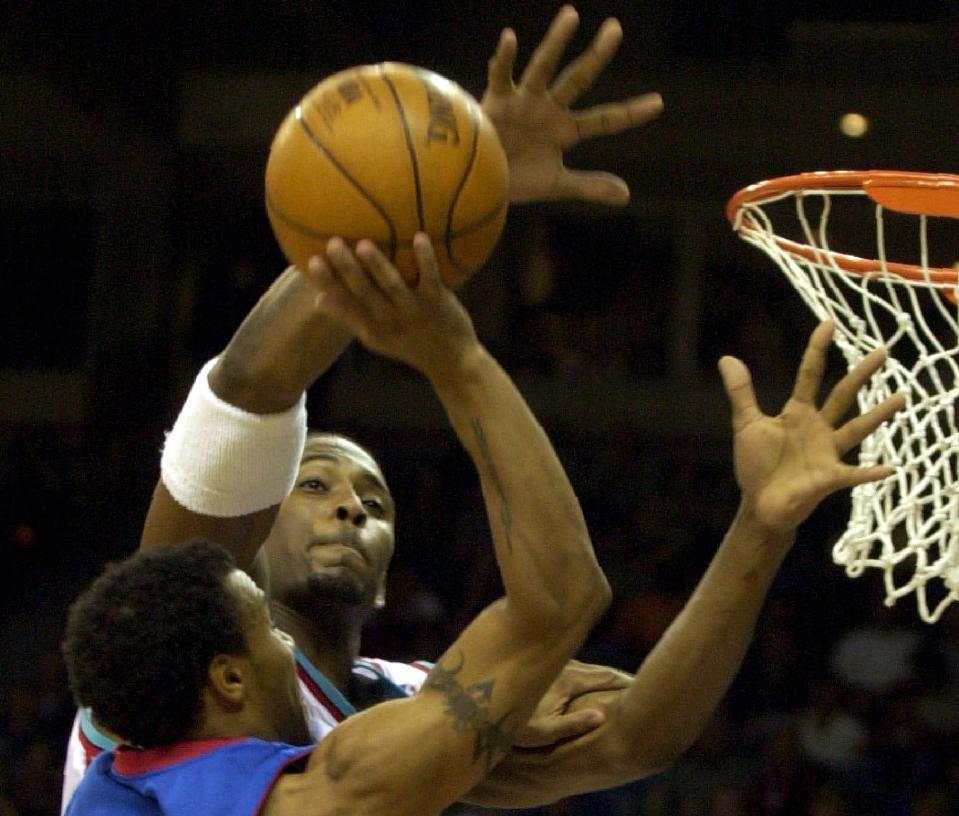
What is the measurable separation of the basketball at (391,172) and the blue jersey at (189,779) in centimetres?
55

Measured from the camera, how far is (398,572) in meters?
6.35

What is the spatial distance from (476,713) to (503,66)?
80 centimetres

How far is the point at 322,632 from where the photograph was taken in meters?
2.66

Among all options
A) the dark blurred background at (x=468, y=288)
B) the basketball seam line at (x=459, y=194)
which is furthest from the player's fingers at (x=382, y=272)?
the dark blurred background at (x=468, y=288)

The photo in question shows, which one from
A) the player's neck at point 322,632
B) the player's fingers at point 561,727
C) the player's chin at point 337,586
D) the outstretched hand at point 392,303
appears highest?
the outstretched hand at point 392,303

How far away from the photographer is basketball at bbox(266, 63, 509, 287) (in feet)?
5.47

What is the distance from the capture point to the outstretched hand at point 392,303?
1610mm

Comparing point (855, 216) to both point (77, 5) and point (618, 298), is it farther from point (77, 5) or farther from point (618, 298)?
point (77, 5)

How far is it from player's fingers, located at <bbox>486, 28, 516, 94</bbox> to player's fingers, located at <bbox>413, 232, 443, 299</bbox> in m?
0.47

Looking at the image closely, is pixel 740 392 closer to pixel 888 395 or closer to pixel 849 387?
pixel 849 387

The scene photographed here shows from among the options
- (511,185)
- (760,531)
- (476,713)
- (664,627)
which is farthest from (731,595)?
(664,627)

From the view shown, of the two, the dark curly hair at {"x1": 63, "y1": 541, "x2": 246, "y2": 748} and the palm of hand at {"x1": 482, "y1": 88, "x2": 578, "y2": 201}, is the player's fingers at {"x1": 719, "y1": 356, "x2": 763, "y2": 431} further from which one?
the dark curly hair at {"x1": 63, "y1": 541, "x2": 246, "y2": 748}

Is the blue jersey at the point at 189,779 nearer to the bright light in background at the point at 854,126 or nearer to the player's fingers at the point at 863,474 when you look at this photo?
the player's fingers at the point at 863,474

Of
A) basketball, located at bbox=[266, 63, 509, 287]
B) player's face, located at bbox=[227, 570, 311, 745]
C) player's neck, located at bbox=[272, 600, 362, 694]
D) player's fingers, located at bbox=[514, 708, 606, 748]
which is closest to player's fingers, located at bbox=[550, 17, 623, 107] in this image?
basketball, located at bbox=[266, 63, 509, 287]
